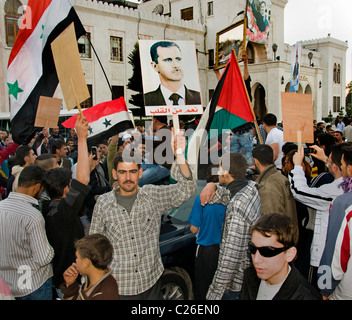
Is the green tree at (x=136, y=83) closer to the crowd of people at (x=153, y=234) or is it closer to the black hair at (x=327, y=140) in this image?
the black hair at (x=327, y=140)

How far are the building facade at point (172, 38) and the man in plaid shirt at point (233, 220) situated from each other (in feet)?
58.1

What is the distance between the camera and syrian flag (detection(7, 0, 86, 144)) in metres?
4.61

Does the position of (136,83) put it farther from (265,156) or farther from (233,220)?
(233,220)

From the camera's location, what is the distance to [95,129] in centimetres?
519

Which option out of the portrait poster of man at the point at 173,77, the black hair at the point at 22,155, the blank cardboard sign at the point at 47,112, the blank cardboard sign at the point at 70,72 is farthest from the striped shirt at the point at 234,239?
the black hair at the point at 22,155

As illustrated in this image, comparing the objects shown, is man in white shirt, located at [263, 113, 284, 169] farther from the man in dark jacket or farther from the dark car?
the man in dark jacket

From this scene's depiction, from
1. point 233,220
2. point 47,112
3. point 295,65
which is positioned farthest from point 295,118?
point 295,65

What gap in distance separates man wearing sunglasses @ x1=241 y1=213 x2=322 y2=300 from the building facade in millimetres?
18919

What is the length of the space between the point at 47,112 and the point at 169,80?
6.00ft

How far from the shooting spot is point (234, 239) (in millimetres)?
3146

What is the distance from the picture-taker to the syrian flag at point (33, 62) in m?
4.61

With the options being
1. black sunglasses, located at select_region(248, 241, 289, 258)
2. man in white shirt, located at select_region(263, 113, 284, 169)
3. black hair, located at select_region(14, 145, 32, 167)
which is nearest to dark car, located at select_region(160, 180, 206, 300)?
black sunglasses, located at select_region(248, 241, 289, 258)
